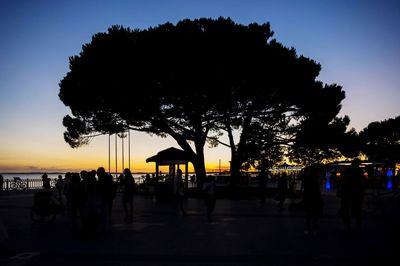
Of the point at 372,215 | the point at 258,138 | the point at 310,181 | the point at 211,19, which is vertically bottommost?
the point at 372,215

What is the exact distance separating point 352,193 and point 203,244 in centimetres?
460

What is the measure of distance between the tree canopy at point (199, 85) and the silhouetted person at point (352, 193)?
61.1 ft

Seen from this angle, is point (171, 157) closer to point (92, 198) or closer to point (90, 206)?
point (92, 198)

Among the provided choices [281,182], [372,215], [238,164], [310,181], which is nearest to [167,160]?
[238,164]

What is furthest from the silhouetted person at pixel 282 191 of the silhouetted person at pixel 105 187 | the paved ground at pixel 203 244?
the silhouetted person at pixel 105 187

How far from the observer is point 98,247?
383 inches

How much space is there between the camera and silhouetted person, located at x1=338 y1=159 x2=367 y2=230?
12.4m

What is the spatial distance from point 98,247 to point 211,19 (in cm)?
2476

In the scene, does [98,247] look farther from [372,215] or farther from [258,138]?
[258,138]

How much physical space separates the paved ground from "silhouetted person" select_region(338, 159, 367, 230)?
47cm

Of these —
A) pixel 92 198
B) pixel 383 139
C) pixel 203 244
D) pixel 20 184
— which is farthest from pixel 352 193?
pixel 383 139

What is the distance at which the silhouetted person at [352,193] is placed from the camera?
12375 mm

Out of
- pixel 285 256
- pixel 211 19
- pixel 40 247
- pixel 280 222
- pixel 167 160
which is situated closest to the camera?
pixel 285 256

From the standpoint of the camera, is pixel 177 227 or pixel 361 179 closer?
pixel 361 179
